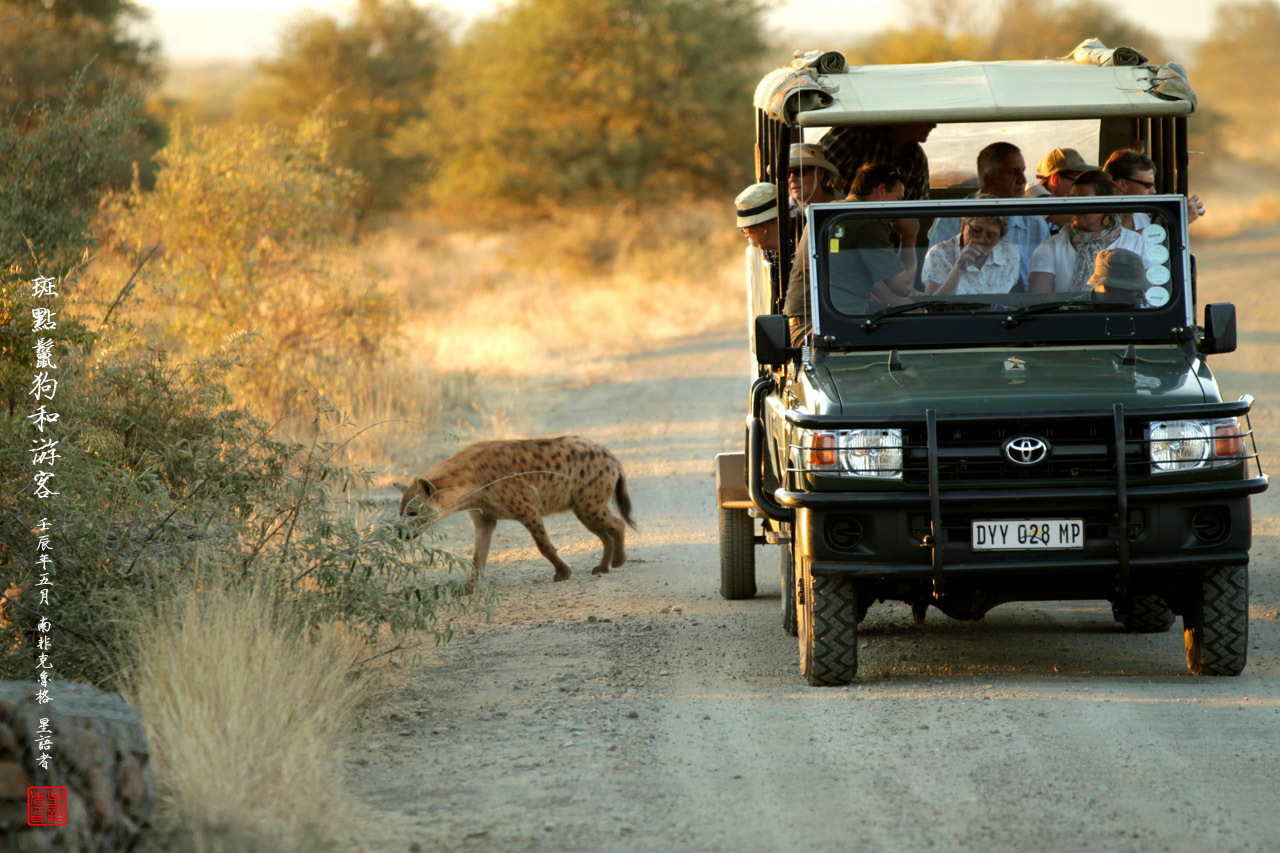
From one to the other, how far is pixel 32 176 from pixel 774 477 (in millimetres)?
4893

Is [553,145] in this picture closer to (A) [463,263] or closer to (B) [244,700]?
(A) [463,263]

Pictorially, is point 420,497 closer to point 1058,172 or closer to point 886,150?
point 886,150

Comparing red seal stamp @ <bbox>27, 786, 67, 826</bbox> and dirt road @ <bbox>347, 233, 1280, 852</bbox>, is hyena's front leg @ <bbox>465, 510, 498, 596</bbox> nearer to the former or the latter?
dirt road @ <bbox>347, 233, 1280, 852</bbox>

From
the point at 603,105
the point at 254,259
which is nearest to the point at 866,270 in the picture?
the point at 254,259

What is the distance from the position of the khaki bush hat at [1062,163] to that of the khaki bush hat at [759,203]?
1.48 metres

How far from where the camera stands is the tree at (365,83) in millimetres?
32750

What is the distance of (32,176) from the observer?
318 inches

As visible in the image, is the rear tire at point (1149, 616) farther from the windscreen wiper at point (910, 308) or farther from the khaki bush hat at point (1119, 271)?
the windscreen wiper at point (910, 308)

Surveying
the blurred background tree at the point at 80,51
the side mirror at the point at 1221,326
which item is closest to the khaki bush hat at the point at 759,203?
the side mirror at the point at 1221,326

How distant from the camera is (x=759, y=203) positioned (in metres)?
7.11

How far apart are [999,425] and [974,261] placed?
116 cm

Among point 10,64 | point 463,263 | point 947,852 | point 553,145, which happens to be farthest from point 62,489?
point 463,263

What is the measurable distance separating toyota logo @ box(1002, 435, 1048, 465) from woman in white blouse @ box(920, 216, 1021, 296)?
108 cm

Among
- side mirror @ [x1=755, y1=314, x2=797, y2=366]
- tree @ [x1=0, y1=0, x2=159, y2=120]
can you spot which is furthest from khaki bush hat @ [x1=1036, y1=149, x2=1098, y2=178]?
tree @ [x1=0, y1=0, x2=159, y2=120]
